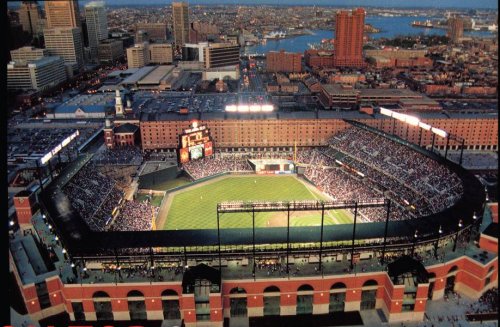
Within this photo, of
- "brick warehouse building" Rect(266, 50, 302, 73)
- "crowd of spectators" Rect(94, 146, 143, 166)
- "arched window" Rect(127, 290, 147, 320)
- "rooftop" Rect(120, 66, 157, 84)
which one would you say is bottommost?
"arched window" Rect(127, 290, 147, 320)

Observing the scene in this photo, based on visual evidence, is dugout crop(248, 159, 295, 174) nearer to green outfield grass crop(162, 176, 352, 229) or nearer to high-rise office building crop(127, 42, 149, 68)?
green outfield grass crop(162, 176, 352, 229)

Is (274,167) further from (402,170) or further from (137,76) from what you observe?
(137,76)

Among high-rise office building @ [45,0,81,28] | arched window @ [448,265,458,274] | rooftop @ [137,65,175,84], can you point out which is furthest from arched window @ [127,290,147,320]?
high-rise office building @ [45,0,81,28]

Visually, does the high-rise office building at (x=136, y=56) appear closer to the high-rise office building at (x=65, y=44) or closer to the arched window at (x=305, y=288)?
the high-rise office building at (x=65, y=44)

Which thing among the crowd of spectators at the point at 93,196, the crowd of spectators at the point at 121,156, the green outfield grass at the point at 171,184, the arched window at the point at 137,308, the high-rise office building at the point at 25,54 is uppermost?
the high-rise office building at the point at 25,54

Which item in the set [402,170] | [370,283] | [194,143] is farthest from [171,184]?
[370,283]

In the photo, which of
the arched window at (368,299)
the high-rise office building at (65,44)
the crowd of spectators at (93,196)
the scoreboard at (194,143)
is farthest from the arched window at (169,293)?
the high-rise office building at (65,44)
